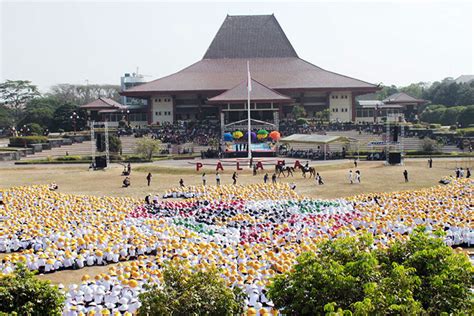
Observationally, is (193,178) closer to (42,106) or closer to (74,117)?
(74,117)

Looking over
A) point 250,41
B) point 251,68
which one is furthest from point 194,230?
point 250,41

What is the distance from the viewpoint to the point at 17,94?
94.9 metres

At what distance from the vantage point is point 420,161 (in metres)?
42.8

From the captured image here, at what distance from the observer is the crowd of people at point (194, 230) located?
510 inches

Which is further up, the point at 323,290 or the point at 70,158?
the point at 70,158

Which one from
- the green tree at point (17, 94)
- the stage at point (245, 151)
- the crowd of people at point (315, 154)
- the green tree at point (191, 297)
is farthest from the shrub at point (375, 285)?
the green tree at point (17, 94)

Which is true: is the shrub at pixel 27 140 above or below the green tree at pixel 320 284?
above

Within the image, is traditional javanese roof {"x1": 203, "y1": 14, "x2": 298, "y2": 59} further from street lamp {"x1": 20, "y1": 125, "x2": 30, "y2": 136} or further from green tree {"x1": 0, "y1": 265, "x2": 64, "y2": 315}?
green tree {"x1": 0, "y1": 265, "x2": 64, "y2": 315}

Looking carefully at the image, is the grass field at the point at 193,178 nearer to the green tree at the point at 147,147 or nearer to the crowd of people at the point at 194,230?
the crowd of people at the point at 194,230

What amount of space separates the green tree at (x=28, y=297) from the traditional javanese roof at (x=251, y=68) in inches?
2206

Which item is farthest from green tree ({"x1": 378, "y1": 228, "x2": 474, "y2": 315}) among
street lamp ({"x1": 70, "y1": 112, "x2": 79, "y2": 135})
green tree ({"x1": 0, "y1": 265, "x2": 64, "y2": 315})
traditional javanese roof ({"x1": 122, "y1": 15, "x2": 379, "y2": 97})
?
street lamp ({"x1": 70, "y1": 112, "x2": 79, "y2": 135})

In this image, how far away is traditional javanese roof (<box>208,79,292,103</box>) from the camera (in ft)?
194

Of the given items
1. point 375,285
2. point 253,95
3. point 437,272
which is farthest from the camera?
point 253,95

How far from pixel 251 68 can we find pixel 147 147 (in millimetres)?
29338
